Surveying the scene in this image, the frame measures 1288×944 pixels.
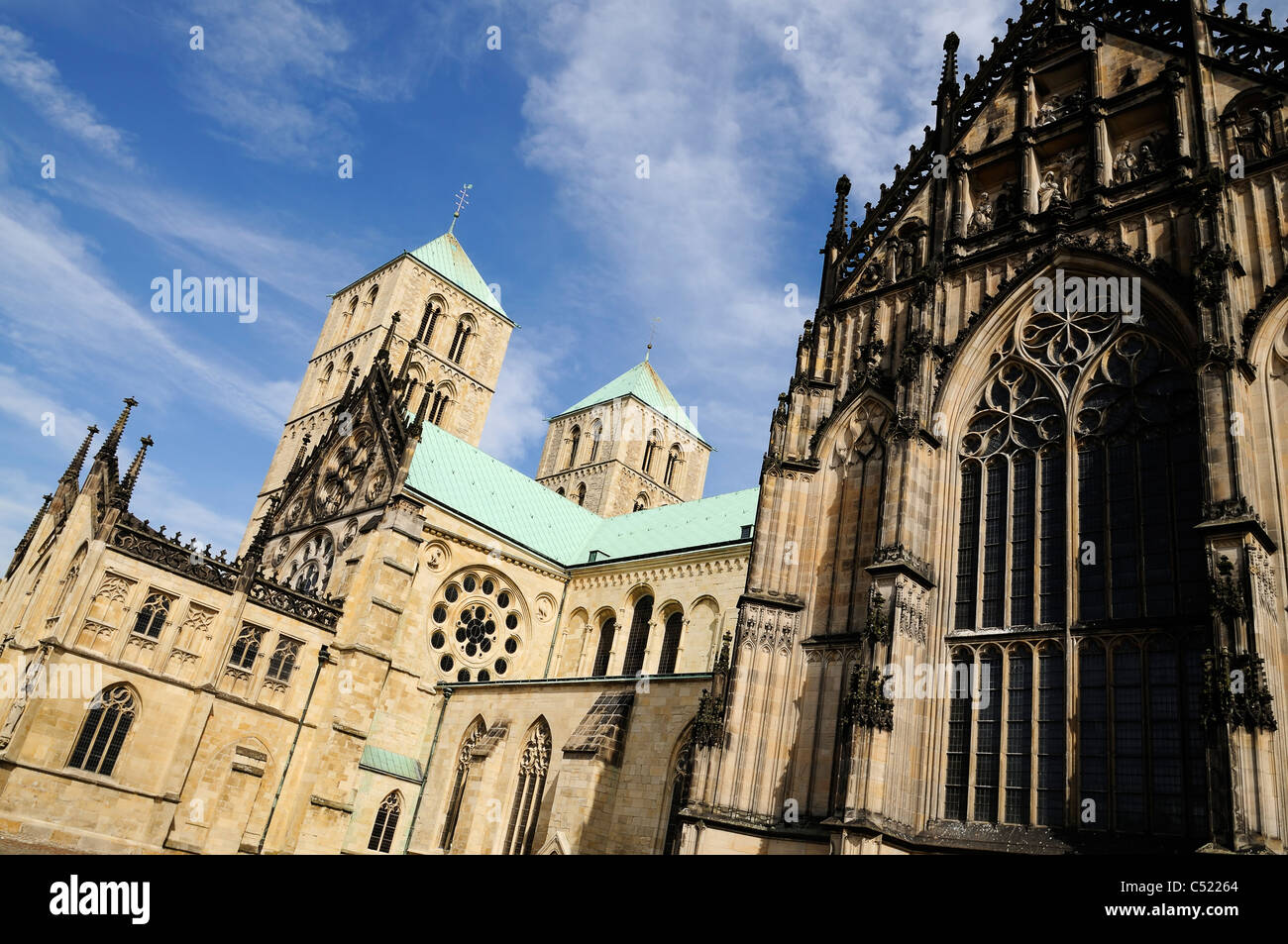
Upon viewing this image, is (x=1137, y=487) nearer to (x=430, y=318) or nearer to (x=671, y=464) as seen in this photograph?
(x=671, y=464)

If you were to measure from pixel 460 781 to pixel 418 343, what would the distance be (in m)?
31.5

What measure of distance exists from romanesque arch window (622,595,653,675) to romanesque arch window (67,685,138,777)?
54.4 ft

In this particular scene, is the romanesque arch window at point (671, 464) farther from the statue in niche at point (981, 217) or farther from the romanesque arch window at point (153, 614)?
the statue in niche at point (981, 217)

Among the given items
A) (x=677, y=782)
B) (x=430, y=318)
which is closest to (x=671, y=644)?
(x=677, y=782)

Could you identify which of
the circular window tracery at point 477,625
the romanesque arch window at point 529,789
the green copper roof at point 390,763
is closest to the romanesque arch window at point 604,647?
the circular window tracery at point 477,625

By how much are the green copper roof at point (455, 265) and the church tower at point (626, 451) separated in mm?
9650

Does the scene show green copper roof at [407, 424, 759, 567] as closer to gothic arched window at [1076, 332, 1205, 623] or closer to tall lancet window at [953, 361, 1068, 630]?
tall lancet window at [953, 361, 1068, 630]

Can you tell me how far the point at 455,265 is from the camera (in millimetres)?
60406

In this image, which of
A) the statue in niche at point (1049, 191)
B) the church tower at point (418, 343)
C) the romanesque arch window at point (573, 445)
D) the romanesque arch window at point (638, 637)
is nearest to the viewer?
the statue in niche at point (1049, 191)

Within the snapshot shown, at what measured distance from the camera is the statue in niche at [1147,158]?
705 inches

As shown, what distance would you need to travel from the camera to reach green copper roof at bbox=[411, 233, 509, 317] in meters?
58.4

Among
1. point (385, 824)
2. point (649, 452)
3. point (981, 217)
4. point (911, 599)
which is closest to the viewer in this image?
point (911, 599)

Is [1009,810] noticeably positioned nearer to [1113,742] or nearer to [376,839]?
[1113,742]
